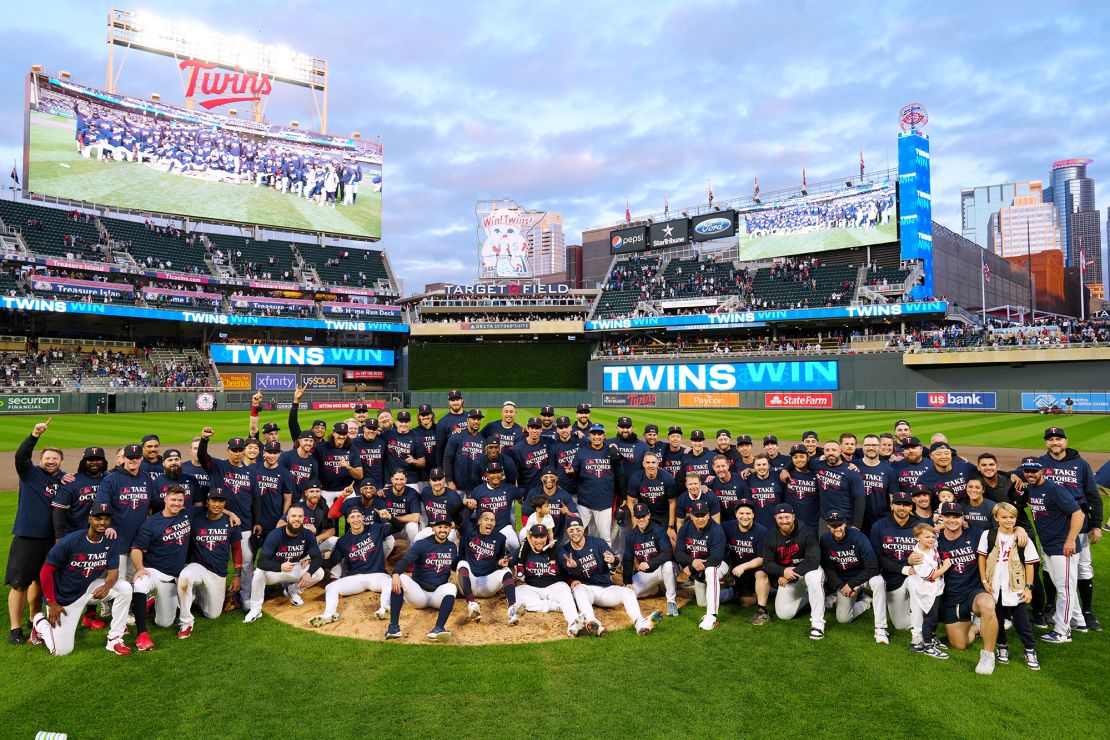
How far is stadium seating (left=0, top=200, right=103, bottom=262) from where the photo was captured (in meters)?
49.9

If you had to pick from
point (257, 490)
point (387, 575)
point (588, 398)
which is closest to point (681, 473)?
point (387, 575)

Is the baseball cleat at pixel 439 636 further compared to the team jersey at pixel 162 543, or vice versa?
the team jersey at pixel 162 543

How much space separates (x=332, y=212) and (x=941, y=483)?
65840mm

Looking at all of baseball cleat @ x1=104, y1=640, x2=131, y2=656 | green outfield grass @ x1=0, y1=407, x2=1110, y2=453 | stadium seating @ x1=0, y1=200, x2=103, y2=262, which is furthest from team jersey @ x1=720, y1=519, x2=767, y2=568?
stadium seating @ x1=0, y1=200, x2=103, y2=262

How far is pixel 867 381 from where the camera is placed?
45.3 meters

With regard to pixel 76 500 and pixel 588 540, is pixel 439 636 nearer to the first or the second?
pixel 588 540

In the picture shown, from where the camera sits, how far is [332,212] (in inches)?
2586

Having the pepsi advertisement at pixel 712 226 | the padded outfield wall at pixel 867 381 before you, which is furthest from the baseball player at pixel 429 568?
the pepsi advertisement at pixel 712 226

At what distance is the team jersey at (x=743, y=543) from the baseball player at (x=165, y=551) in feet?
23.0

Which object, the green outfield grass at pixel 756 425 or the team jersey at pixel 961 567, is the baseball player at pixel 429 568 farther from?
the green outfield grass at pixel 756 425

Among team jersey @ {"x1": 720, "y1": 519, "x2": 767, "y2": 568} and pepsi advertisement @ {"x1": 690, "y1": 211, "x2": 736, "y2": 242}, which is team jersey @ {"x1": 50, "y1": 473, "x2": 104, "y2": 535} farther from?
pepsi advertisement @ {"x1": 690, "y1": 211, "x2": 736, "y2": 242}

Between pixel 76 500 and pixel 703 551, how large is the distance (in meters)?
7.95

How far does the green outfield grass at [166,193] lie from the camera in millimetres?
53156

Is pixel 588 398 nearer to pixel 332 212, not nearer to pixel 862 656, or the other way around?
pixel 332 212
